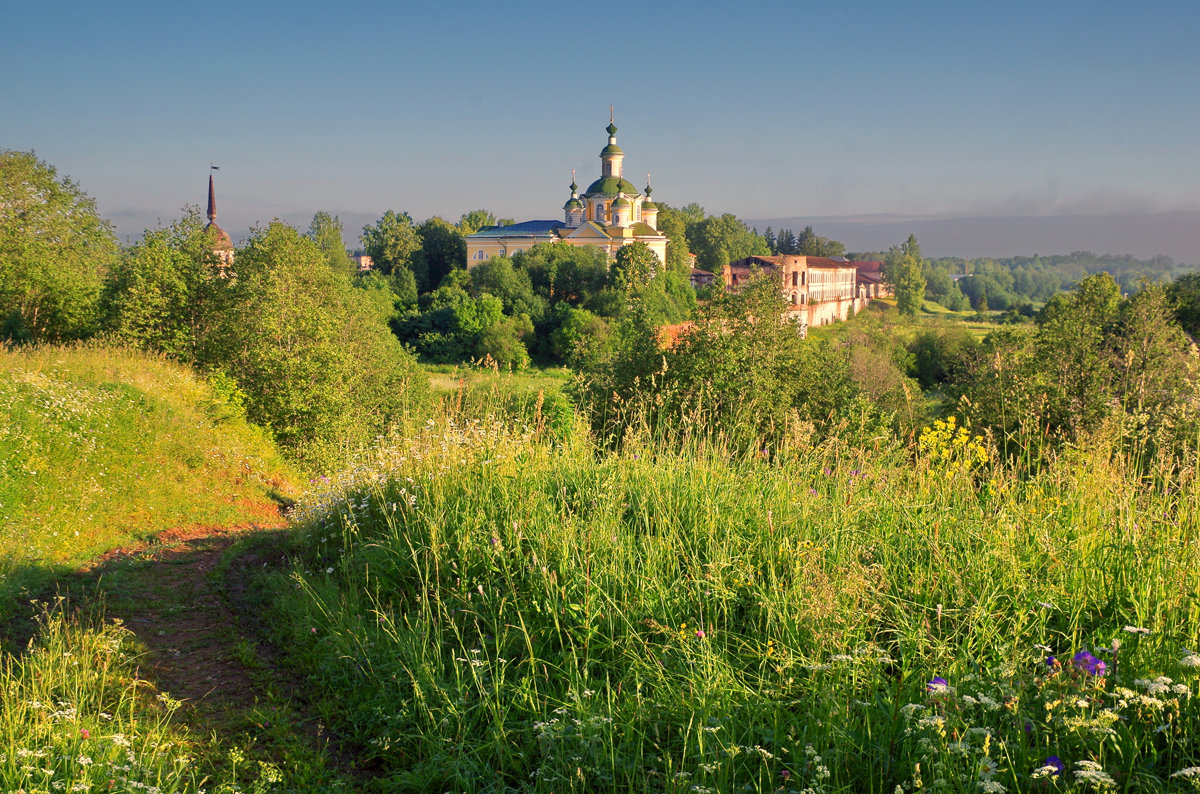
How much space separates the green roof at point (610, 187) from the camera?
9638 centimetres

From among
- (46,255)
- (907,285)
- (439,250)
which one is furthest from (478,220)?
(46,255)

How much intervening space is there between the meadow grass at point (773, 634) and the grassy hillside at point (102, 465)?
398 cm

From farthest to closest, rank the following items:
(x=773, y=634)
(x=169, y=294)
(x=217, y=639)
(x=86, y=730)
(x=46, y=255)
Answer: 1. (x=46, y=255)
2. (x=169, y=294)
3. (x=217, y=639)
4. (x=773, y=634)
5. (x=86, y=730)

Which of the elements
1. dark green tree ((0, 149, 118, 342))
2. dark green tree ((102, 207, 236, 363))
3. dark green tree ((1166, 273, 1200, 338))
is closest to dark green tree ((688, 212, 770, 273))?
dark green tree ((1166, 273, 1200, 338))

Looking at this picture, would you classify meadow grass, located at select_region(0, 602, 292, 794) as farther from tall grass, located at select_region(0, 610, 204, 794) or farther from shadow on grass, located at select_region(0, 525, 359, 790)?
shadow on grass, located at select_region(0, 525, 359, 790)

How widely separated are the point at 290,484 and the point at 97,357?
4977 mm

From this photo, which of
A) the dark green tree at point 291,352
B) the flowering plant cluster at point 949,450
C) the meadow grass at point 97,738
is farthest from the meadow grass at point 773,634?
the dark green tree at point 291,352

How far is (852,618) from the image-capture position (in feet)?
11.2

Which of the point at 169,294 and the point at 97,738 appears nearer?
the point at 97,738

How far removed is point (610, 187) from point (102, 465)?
301 ft

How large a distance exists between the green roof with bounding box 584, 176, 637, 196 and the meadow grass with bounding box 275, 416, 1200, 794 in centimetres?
9472

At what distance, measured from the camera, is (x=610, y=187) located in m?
96.8

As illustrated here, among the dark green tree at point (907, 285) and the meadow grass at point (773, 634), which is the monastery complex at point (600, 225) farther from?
the meadow grass at point (773, 634)

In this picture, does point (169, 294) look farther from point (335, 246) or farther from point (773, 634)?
point (335, 246)
